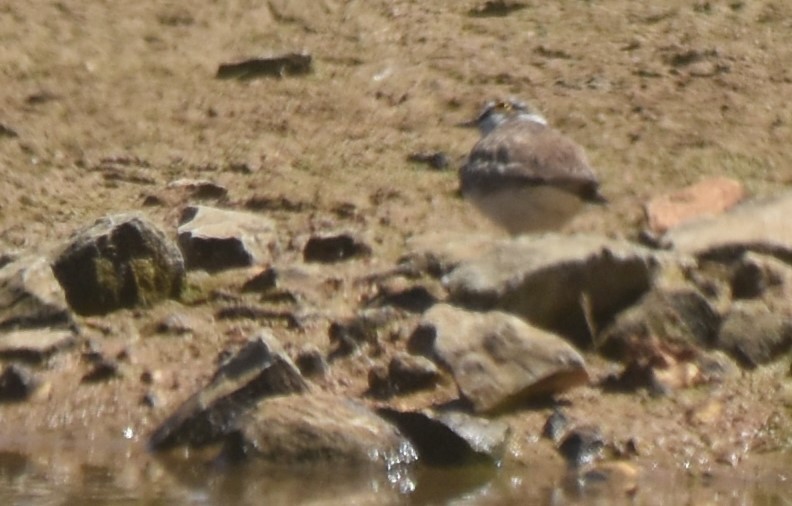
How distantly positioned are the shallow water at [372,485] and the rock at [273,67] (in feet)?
11.2

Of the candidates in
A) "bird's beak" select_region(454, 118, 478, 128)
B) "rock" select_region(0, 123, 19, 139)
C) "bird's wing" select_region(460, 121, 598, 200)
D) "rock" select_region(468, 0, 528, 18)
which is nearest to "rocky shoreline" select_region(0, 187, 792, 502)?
"bird's wing" select_region(460, 121, 598, 200)

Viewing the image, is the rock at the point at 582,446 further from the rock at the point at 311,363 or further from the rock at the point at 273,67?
the rock at the point at 273,67

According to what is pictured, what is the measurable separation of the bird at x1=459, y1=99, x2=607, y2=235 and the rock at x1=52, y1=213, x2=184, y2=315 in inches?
51.7

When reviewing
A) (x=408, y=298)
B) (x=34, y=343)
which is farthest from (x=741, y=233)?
(x=34, y=343)

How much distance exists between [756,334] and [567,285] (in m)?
0.68

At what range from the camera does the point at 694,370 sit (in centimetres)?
595

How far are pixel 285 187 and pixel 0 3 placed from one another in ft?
7.88

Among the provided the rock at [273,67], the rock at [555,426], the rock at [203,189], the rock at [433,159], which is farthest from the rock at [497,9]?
the rock at [555,426]

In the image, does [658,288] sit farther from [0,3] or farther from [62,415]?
[0,3]

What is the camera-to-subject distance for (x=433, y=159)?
7.70 metres

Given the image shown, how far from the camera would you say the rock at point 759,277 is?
20.5 feet

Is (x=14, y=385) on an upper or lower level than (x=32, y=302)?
lower

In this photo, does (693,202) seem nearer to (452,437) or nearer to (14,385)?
(452,437)

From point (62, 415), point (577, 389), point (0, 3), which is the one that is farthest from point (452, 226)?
point (0, 3)
